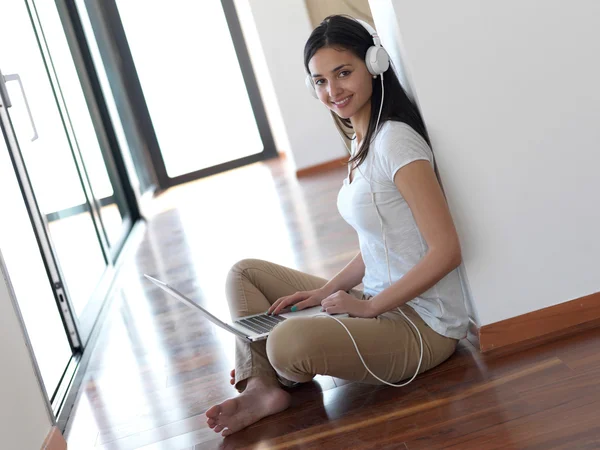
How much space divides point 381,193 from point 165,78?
18.9ft

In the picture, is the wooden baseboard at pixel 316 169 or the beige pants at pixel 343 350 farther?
the wooden baseboard at pixel 316 169

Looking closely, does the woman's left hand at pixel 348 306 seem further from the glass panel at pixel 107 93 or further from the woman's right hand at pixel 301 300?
the glass panel at pixel 107 93

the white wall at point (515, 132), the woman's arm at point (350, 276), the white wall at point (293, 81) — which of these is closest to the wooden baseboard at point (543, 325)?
the white wall at point (515, 132)

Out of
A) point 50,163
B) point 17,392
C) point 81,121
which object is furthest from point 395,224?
point 81,121

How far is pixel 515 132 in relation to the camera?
6.15 ft

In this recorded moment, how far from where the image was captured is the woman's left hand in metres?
1.90

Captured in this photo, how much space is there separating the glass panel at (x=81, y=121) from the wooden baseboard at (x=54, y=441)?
2.48 meters

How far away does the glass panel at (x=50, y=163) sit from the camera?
10.7ft

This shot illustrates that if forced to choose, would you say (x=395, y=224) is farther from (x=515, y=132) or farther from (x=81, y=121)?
(x=81, y=121)

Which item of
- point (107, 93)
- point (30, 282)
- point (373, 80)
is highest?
point (107, 93)

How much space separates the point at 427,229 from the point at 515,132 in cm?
33

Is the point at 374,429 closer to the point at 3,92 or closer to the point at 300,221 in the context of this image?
the point at 3,92

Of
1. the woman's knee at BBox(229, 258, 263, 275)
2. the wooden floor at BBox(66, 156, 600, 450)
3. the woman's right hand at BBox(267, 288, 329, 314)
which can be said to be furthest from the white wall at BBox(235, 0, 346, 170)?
the woman's right hand at BBox(267, 288, 329, 314)

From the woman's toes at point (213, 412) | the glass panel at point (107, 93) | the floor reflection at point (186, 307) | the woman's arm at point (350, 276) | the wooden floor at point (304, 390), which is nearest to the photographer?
the wooden floor at point (304, 390)
